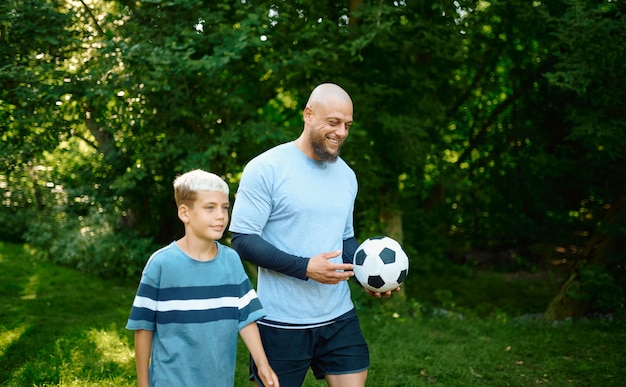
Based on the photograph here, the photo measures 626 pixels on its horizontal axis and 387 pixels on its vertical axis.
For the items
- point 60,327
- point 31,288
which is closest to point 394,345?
point 60,327

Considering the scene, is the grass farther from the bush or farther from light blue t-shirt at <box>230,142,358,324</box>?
light blue t-shirt at <box>230,142,358,324</box>

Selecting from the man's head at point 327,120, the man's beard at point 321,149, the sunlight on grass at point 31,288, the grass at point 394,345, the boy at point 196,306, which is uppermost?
the man's head at point 327,120

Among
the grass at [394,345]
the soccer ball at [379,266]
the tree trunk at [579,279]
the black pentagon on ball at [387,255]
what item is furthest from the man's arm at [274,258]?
the tree trunk at [579,279]

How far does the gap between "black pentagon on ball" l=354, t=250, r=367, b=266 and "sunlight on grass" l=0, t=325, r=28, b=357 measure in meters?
3.53

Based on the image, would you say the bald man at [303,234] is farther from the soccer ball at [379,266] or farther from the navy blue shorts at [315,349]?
the soccer ball at [379,266]

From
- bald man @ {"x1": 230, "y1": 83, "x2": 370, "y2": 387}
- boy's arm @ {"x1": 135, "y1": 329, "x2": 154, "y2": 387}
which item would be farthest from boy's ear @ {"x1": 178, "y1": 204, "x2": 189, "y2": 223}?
boy's arm @ {"x1": 135, "y1": 329, "x2": 154, "y2": 387}

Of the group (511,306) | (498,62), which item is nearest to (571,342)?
(511,306)

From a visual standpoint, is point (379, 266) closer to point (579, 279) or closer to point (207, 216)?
point (207, 216)

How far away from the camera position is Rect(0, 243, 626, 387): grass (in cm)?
490

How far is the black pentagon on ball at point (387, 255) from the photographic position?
316 centimetres

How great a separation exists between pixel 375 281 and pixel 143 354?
1.16 m

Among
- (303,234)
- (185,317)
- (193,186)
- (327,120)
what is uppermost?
(327,120)

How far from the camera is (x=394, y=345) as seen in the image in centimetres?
580

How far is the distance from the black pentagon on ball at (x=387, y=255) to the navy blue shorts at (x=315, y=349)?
0.31 m
